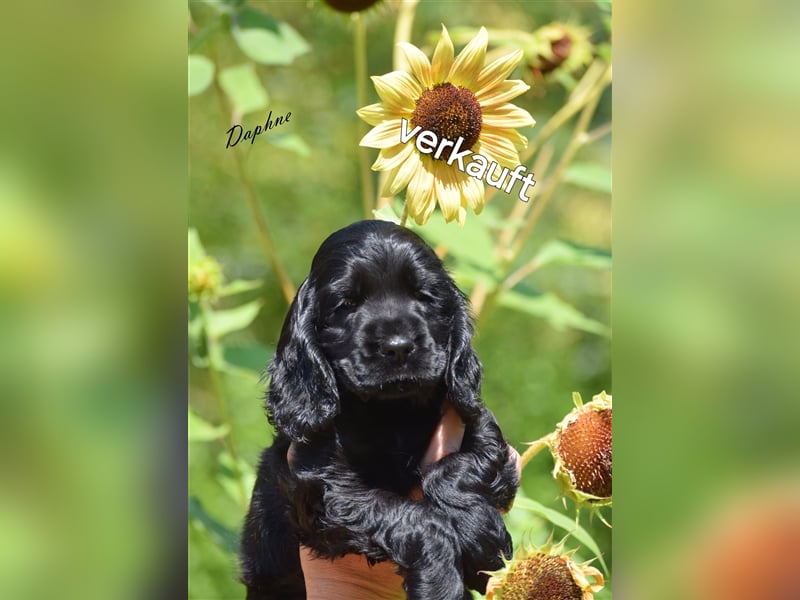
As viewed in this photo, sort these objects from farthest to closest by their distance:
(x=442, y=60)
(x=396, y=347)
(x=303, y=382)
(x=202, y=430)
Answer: (x=202, y=430) < (x=442, y=60) < (x=303, y=382) < (x=396, y=347)

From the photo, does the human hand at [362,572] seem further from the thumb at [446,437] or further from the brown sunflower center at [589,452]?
the brown sunflower center at [589,452]

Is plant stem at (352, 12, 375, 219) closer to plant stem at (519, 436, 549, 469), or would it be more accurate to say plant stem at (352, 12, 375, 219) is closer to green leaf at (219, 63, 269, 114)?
green leaf at (219, 63, 269, 114)

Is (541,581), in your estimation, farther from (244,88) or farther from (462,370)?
(244,88)

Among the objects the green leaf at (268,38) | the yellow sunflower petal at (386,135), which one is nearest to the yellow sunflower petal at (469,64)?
the yellow sunflower petal at (386,135)

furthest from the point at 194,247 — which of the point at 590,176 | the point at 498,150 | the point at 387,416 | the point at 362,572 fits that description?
the point at 590,176
